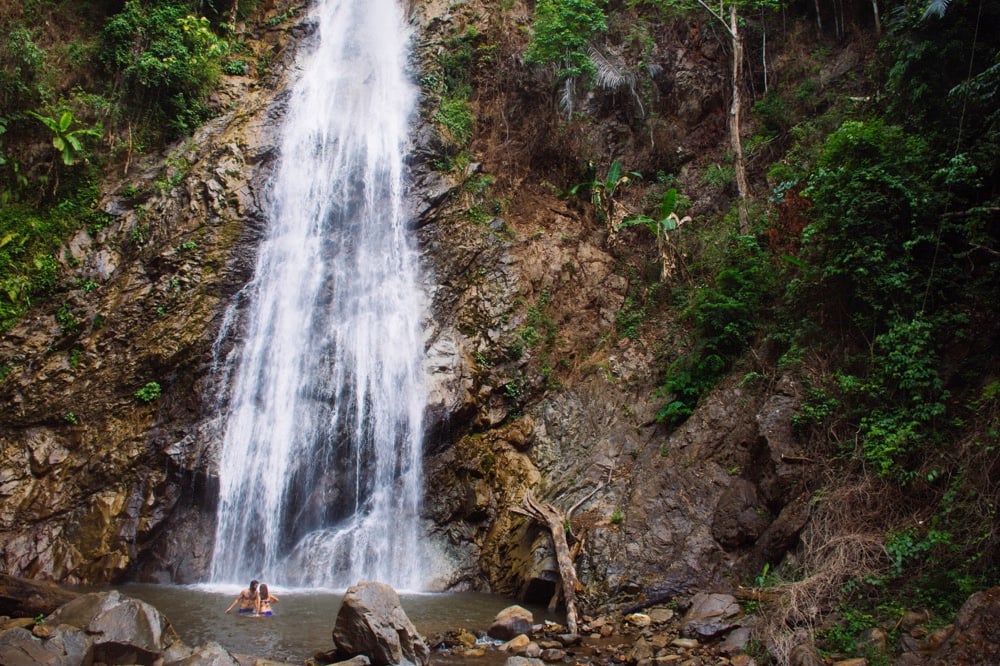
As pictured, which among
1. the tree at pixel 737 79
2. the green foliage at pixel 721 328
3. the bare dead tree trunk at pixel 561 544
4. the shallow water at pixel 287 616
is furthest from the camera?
A: the tree at pixel 737 79

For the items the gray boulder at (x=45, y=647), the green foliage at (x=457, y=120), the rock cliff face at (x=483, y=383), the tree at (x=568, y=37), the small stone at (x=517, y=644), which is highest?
the tree at (x=568, y=37)

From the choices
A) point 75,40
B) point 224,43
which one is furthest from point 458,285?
point 75,40

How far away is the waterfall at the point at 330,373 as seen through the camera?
39.2 ft

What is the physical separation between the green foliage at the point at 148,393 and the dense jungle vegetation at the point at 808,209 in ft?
8.06

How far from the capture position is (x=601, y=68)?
58.4 feet

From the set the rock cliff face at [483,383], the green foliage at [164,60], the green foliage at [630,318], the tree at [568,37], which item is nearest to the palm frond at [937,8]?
the rock cliff face at [483,383]

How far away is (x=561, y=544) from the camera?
979 centimetres

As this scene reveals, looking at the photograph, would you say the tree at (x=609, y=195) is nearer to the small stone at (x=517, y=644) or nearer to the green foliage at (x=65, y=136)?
the small stone at (x=517, y=644)

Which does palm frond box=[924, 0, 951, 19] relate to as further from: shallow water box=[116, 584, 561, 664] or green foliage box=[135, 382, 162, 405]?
green foliage box=[135, 382, 162, 405]

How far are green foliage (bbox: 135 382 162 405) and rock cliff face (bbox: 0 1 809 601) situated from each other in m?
0.20

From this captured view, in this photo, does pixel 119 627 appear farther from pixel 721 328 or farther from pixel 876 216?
pixel 876 216

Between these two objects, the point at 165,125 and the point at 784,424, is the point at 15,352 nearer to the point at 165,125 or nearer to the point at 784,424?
the point at 165,125

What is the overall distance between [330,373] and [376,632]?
781 centimetres

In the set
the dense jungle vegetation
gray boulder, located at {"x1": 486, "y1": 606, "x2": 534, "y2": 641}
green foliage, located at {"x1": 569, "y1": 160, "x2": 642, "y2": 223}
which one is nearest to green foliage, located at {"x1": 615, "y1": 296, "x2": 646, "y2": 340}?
the dense jungle vegetation
